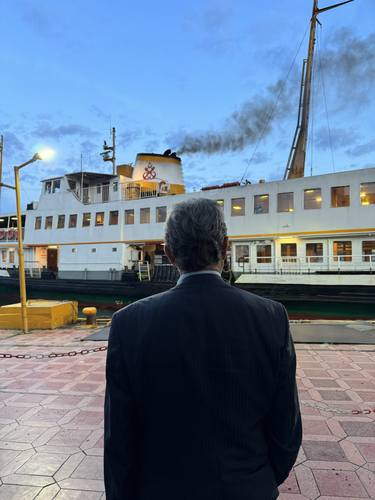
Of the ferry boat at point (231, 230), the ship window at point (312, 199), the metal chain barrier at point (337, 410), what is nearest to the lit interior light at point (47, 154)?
the ferry boat at point (231, 230)

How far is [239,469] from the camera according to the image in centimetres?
117

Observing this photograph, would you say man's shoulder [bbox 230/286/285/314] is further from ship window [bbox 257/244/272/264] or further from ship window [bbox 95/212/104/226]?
ship window [bbox 95/212/104/226]

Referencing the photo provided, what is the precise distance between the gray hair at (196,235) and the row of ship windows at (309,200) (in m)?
12.8

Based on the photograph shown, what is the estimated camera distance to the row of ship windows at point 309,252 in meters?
12.4

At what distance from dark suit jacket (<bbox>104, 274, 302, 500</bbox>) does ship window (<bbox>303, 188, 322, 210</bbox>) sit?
1302cm

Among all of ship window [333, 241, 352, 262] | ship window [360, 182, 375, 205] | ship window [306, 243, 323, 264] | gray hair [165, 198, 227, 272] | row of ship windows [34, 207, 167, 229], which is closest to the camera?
gray hair [165, 198, 227, 272]

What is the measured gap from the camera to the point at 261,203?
14391mm

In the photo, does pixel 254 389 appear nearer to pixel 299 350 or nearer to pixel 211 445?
pixel 211 445

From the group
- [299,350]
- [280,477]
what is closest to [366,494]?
[280,477]

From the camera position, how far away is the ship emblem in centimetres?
2011

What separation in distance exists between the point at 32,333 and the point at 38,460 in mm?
6516

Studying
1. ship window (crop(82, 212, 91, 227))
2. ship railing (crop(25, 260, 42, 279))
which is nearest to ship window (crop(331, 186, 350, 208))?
ship window (crop(82, 212, 91, 227))

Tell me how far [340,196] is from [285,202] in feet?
6.91

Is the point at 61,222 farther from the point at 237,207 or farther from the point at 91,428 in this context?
the point at 91,428
